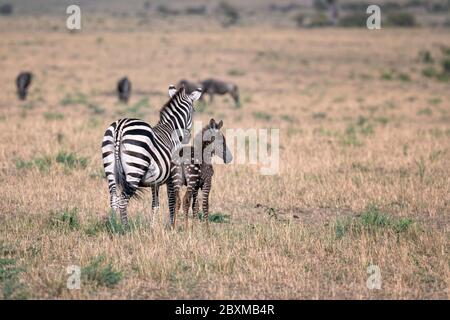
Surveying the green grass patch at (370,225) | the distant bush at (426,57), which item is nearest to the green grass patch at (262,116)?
the green grass patch at (370,225)

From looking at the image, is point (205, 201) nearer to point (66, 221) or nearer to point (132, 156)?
point (132, 156)

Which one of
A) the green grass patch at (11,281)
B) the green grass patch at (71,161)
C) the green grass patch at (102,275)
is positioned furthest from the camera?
the green grass patch at (71,161)

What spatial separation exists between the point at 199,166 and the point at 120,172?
3.41 ft

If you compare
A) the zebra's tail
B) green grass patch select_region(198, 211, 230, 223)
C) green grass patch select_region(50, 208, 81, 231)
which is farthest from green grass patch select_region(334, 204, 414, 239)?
green grass patch select_region(50, 208, 81, 231)

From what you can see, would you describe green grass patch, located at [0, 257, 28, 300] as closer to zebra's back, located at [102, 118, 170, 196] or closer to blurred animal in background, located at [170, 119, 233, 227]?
zebra's back, located at [102, 118, 170, 196]

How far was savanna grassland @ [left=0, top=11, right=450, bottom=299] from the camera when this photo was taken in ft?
22.9

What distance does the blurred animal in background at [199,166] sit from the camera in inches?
356

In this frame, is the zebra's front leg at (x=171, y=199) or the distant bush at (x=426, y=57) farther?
the distant bush at (x=426, y=57)

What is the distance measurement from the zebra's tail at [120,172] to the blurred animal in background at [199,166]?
636mm

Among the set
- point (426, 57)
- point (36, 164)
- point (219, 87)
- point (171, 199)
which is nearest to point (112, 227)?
point (171, 199)

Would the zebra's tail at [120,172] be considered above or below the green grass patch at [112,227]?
above

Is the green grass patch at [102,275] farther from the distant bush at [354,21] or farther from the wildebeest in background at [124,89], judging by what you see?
the distant bush at [354,21]

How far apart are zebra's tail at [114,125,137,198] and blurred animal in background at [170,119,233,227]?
64 centimetres

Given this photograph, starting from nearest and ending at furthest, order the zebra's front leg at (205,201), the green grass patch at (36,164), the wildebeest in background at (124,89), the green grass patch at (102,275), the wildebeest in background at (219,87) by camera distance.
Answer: the green grass patch at (102,275) → the zebra's front leg at (205,201) → the green grass patch at (36,164) → the wildebeest in background at (124,89) → the wildebeest in background at (219,87)
